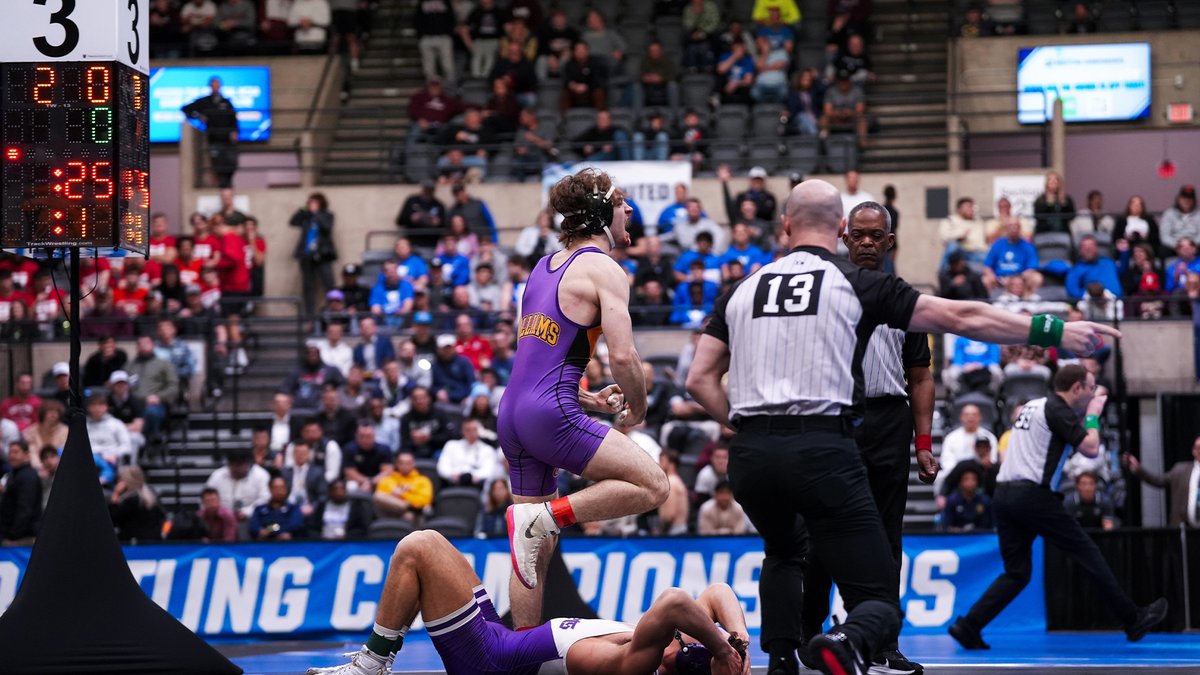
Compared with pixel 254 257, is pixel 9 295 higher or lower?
lower

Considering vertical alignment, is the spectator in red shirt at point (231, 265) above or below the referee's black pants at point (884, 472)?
above

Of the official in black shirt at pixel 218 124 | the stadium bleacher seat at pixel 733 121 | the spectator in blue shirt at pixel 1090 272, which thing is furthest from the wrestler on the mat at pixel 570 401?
the official in black shirt at pixel 218 124

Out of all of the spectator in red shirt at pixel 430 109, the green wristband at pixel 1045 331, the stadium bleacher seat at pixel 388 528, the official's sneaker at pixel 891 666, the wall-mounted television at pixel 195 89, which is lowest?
the stadium bleacher seat at pixel 388 528

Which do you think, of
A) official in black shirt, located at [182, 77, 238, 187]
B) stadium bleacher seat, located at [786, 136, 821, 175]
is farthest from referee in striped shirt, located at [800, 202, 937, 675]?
official in black shirt, located at [182, 77, 238, 187]

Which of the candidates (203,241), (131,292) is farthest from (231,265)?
(131,292)

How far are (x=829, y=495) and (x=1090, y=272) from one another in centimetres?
1337

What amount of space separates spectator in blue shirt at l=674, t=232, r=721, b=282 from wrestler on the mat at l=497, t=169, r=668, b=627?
11.6 m

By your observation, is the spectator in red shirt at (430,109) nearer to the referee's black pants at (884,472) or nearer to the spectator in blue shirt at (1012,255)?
the spectator in blue shirt at (1012,255)

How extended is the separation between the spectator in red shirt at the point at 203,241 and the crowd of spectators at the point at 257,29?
18.7 feet

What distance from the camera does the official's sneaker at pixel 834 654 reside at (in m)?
6.24

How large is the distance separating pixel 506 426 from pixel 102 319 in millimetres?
13509

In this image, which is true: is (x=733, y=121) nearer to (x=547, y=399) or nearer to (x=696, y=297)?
(x=696, y=297)

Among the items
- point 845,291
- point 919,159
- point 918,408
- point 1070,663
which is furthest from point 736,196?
point 845,291

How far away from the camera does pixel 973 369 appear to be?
56.6 ft
